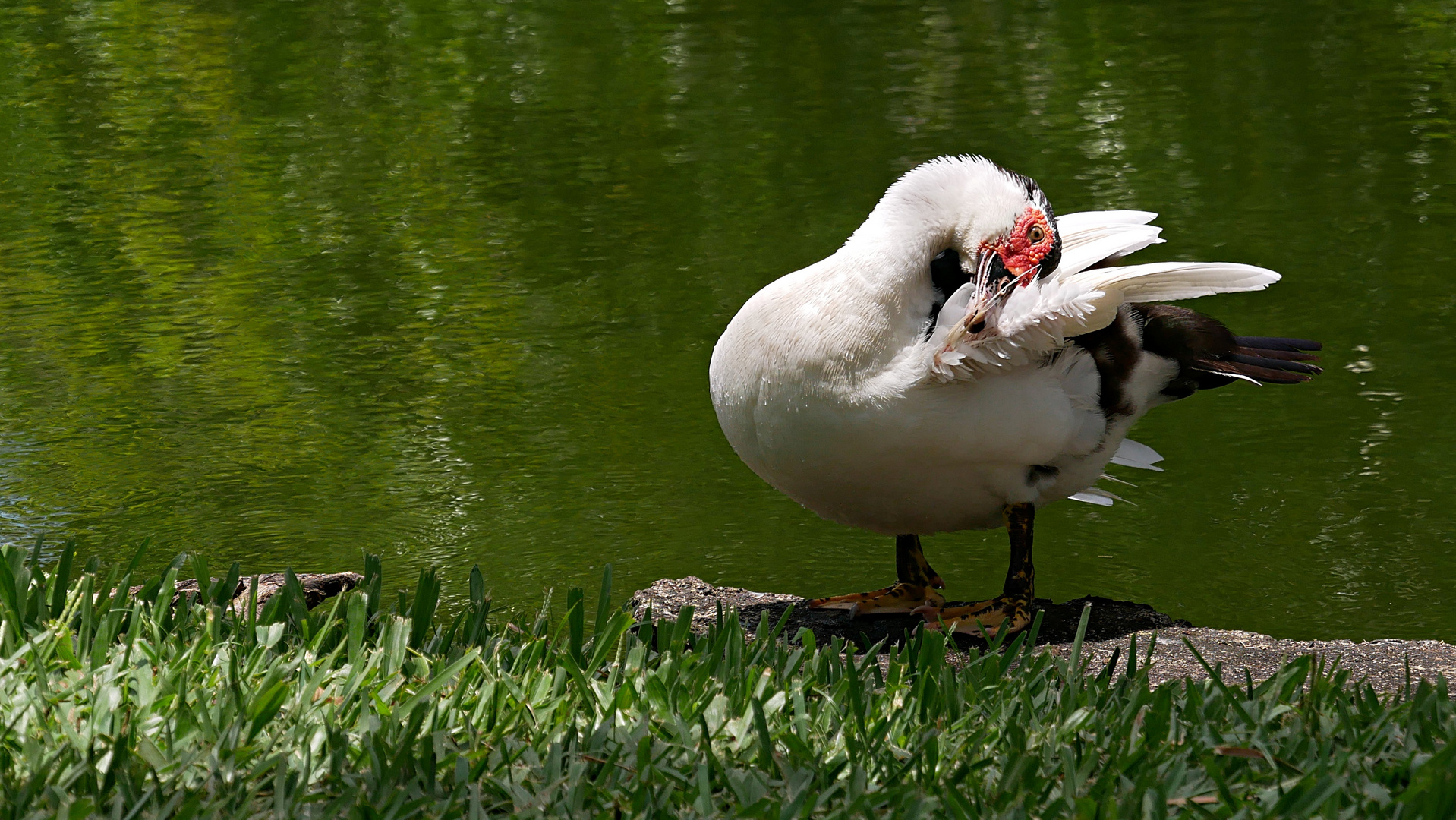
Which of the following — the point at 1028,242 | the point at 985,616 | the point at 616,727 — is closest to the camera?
the point at 616,727

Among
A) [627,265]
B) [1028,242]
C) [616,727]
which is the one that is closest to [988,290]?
[1028,242]

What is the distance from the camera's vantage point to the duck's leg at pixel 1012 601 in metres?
3.65

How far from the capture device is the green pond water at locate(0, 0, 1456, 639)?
4488 mm

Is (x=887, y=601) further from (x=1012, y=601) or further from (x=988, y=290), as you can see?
(x=988, y=290)

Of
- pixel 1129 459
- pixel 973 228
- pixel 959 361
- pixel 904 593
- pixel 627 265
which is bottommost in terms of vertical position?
pixel 627 265

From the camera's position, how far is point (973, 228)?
3498 millimetres

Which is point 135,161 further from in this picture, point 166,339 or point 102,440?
point 102,440

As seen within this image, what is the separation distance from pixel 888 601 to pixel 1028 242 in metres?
0.95

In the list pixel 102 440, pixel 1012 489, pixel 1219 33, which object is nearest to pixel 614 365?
pixel 102 440

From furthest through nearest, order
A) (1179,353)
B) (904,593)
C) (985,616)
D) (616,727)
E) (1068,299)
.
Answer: (904,593)
(1179,353)
(985,616)
(1068,299)
(616,727)

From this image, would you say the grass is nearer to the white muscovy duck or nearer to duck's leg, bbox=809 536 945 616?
the white muscovy duck

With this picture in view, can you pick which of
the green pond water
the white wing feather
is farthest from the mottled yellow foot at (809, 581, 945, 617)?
the white wing feather

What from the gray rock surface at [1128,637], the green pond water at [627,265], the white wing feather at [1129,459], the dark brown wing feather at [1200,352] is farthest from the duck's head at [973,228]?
the green pond water at [627,265]

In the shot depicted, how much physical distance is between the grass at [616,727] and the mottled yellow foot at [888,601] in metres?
0.72
